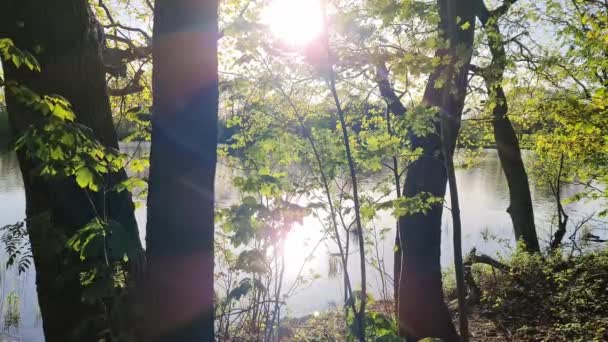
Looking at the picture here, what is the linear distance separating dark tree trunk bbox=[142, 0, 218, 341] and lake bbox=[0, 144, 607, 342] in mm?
1076

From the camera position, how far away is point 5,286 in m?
9.33

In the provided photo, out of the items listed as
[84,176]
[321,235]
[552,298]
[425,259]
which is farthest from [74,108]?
[321,235]

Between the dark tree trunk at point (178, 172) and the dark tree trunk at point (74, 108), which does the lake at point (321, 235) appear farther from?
the dark tree trunk at point (178, 172)

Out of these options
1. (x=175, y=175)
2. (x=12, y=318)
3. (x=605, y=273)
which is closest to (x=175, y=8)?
(x=175, y=175)

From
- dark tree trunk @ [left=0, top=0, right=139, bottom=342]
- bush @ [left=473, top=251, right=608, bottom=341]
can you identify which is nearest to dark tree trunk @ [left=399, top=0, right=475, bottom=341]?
bush @ [left=473, top=251, right=608, bottom=341]

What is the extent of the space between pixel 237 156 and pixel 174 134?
2227 millimetres

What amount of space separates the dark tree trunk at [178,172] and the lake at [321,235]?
1076mm

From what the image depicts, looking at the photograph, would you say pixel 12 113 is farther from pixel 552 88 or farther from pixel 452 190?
pixel 552 88

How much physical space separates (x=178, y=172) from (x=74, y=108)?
47.6 inches

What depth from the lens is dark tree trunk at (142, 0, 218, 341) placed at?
2.05 m

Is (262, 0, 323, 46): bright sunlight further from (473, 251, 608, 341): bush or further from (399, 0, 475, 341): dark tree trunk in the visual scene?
(473, 251, 608, 341): bush

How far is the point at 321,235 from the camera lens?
11250 mm

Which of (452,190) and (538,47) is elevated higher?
(538,47)

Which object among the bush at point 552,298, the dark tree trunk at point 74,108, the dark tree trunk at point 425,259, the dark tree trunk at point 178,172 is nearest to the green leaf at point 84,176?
the dark tree trunk at point 178,172
